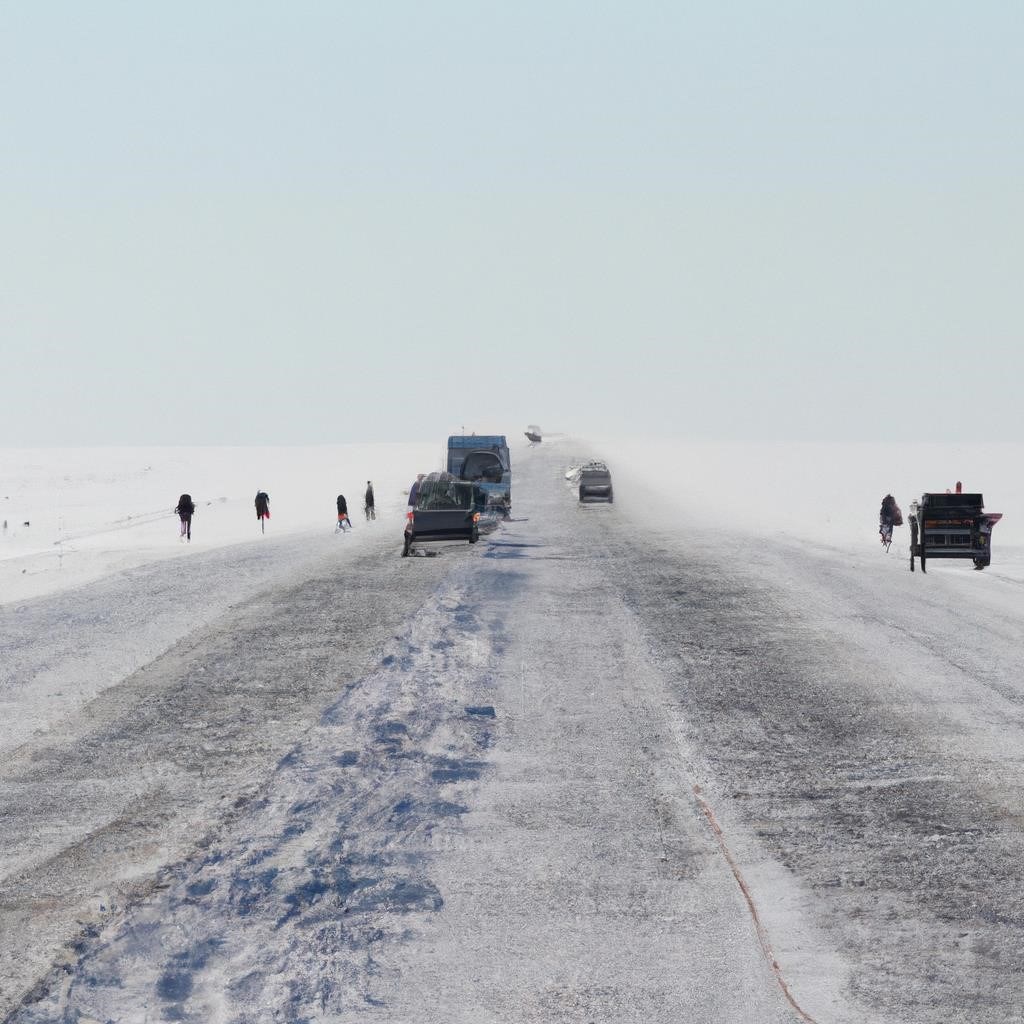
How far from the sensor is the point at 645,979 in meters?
6.68

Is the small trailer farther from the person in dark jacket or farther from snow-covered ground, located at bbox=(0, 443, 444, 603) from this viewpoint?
snow-covered ground, located at bbox=(0, 443, 444, 603)

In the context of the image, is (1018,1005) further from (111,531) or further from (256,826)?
(111,531)

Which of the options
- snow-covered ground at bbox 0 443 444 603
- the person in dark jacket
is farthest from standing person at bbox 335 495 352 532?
the person in dark jacket

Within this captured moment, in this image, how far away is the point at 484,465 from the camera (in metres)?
44.0

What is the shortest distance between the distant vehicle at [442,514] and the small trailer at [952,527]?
11085 millimetres

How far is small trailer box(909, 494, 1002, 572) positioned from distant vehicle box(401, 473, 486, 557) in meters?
Answer: 11.1

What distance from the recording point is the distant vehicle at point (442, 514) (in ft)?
103

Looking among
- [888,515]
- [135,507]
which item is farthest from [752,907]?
[135,507]

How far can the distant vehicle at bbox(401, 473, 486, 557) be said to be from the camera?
103 ft

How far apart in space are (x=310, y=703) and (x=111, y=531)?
42.6 meters

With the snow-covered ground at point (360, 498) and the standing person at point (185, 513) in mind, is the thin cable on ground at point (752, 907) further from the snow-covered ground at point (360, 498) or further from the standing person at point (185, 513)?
the standing person at point (185, 513)

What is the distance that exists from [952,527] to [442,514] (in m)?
12.6

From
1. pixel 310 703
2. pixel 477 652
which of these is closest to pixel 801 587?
pixel 477 652

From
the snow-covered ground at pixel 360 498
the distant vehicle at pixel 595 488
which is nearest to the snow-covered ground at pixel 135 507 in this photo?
the snow-covered ground at pixel 360 498
